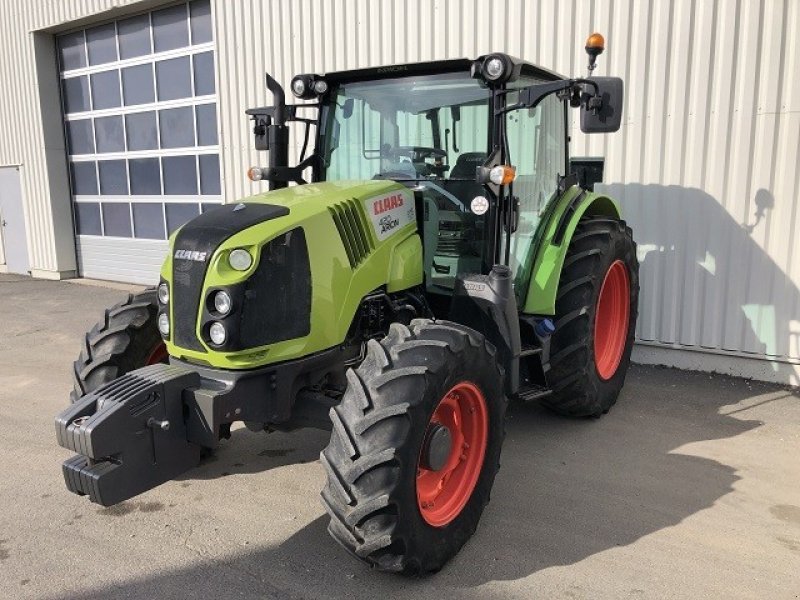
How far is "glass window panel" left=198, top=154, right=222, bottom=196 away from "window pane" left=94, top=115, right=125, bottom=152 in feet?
6.59

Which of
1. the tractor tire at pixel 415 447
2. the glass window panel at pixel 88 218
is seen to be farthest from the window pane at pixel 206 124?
the tractor tire at pixel 415 447

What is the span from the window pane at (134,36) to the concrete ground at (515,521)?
7.11m

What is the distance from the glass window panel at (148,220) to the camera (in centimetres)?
1064

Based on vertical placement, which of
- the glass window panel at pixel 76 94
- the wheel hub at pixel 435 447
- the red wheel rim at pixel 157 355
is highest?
the glass window panel at pixel 76 94

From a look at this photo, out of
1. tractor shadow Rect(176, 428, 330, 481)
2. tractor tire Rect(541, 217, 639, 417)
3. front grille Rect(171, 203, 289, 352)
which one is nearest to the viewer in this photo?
A: front grille Rect(171, 203, 289, 352)

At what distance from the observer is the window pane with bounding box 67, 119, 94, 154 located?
11453 mm

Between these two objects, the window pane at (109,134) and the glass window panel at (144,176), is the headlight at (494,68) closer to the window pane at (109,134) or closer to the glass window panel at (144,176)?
the glass window panel at (144,176)

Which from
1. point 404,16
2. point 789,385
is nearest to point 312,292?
point 789,385

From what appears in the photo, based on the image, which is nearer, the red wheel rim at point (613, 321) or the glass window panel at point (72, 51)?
the red wheel rim at point (613, 321)

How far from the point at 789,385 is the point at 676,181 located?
5.99 feet

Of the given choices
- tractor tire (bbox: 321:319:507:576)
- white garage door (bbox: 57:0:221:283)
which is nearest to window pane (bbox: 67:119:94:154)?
white garage door (bbox: 57:0:221:283)

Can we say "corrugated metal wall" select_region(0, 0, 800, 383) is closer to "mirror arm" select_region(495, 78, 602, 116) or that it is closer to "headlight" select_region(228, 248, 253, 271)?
"mirror arm" select_region(495, 78, 602, 116)

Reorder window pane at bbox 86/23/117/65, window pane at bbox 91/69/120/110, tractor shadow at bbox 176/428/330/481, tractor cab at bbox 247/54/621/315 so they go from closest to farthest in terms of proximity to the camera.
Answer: tractor cab at bbox 247/54/621/315
tractor shadow at bbox 176/428/330/481
window pane at bbox 86/23/117/65
window pane at bbox 91/69/120/110

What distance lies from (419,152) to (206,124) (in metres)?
6.65
